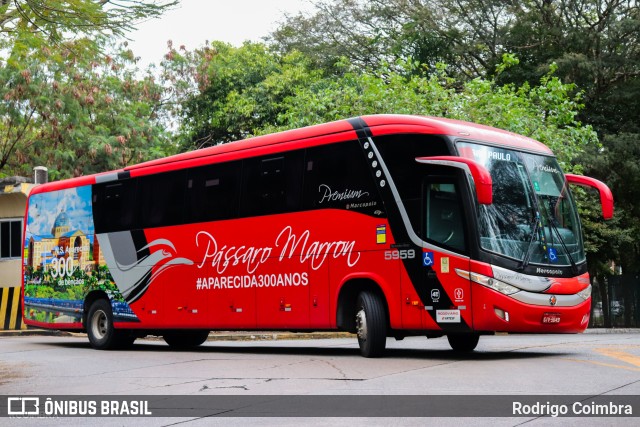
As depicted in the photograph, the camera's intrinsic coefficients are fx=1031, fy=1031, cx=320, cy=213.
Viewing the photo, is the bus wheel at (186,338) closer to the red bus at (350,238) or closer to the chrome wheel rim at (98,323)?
the red bus at (350,238)

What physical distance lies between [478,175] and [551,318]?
239 centimetres

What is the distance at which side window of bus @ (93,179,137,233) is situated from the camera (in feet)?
65.9

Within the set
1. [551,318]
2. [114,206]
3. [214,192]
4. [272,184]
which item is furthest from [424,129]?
[114,206]

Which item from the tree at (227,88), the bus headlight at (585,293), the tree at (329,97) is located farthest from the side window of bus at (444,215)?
the tree at (227,88)

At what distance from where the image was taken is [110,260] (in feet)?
67.2

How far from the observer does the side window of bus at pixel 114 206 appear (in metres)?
20.1

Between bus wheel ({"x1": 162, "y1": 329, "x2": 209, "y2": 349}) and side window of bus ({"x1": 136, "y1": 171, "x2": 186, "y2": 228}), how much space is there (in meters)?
2.61

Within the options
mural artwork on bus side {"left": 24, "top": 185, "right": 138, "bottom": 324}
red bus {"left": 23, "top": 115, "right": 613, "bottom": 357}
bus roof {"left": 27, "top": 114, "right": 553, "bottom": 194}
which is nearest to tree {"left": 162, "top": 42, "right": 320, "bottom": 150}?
mural artwork on bus side {"left": 24, "top": 185, "right": 138, "bottom": 324}

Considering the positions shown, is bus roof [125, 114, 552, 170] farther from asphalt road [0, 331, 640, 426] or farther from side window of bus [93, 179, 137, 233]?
side window of bus [93, 179, 137, 233]

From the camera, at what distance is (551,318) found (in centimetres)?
1423

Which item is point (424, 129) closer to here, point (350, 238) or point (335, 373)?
point (350, 238)

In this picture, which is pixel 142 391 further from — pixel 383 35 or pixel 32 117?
pixel 383 35

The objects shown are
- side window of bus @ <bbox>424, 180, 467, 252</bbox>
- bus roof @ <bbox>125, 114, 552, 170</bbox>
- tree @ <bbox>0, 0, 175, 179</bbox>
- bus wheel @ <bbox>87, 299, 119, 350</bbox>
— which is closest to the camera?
side window of bus @ <bbox>424, 180, 467, 252</bbox>

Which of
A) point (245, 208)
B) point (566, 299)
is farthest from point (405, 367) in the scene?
point (245, 208)
